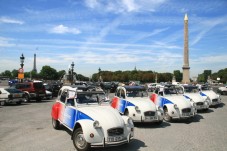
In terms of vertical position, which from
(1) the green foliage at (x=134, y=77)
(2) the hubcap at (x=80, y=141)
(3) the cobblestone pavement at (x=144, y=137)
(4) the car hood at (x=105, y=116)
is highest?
(1) the green foliage at (x=134, y=77)

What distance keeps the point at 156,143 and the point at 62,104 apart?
12.1 feet

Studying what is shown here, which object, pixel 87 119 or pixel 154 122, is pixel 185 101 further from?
pixel 87 119

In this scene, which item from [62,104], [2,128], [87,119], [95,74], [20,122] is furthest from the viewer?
[95,74]

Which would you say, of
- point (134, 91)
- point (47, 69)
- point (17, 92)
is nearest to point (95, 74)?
point (47, 69)

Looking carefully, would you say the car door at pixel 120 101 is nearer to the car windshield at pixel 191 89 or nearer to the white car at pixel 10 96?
the car windshield at pixel 191 89

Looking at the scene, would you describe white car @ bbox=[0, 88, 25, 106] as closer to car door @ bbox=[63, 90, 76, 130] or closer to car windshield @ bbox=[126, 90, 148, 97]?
car windshield @ bbox=[126, 90, 148, 97]

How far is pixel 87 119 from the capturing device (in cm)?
779

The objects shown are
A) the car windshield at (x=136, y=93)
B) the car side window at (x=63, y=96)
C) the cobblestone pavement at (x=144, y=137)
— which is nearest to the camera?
the cobblestone pavement at (x=144, y=137)

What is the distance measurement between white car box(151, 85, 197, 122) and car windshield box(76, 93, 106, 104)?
488cm

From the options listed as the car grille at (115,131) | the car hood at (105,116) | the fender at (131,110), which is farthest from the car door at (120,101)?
the car grille at (115,131)

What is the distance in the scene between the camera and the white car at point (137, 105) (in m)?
11.4

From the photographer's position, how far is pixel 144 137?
9562 millimetres

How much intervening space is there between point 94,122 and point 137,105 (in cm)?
459

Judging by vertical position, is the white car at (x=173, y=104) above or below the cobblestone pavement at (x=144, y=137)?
above
